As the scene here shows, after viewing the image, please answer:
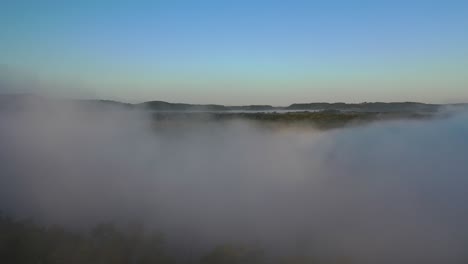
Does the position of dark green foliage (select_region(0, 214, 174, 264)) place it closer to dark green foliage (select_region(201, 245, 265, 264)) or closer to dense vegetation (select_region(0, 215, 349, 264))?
dense vegetation (select_region(0, 215, 349, 264))

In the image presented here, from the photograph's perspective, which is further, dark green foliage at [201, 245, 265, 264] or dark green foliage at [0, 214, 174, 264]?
dark green foliage at [201, 245, 265, 264]

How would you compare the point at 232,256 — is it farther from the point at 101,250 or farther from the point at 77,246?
the point at 77,246

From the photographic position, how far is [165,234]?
15.6 meters

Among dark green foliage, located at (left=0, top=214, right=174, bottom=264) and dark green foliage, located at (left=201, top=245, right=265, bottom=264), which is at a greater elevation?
dark green foliage, located at (left=0, top=214, right=174, bottom=264)

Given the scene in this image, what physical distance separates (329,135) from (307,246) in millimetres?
47680

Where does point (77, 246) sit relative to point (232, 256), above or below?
above

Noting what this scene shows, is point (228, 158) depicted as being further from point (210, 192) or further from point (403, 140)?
point (403, 140)

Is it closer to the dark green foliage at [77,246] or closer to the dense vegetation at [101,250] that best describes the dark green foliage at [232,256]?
the dense vegetation at [101,250]

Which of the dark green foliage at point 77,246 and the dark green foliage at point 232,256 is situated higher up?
the dark green foliage at point 77,246

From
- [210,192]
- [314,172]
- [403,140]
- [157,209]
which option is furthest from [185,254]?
[403,140]

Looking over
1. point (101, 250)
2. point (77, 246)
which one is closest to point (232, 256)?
point (101, 250)

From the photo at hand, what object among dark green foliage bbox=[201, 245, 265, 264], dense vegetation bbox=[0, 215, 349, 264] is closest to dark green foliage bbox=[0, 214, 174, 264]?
dense vegetation bbox=[0, 215, 349, 264]

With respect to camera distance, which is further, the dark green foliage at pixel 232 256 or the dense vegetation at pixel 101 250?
the dark green foliage at pixel 232 256

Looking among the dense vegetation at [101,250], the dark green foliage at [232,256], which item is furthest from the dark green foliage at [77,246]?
the dark green foliage at [232,256]
